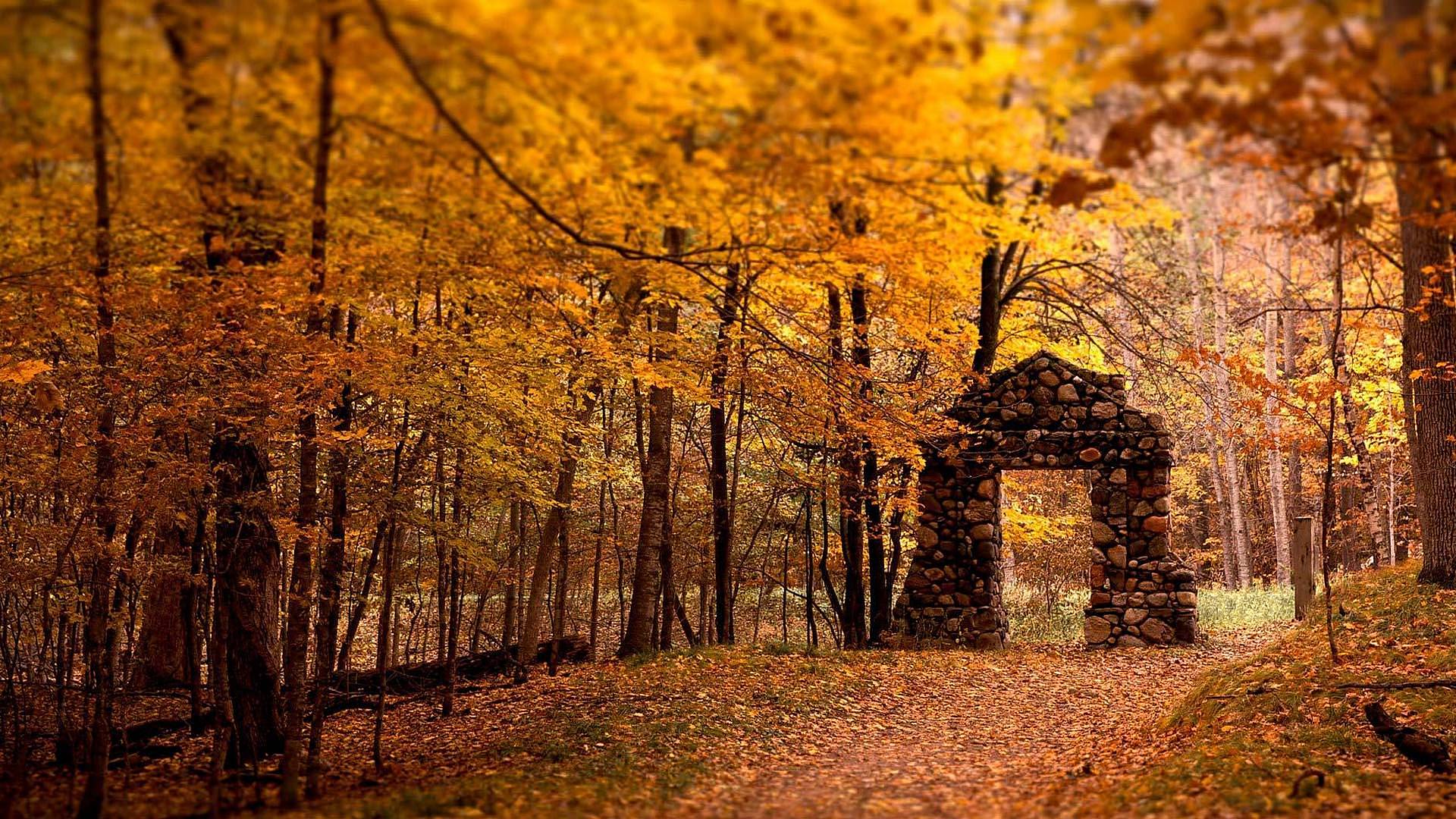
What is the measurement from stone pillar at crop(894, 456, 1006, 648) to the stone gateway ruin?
0.01 meters

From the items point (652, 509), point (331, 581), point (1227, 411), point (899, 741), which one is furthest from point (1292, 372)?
point (331, 581)

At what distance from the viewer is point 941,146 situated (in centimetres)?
441

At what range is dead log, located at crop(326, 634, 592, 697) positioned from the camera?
1162 centimetres

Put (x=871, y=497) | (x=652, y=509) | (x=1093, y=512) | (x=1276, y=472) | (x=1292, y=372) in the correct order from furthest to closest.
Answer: (x=1292, y=372) < (x=1276, y=472) < (x=1093, y=512) < (x=871, y=497) < (x=652, y=509)

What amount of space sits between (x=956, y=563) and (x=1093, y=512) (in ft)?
6.65

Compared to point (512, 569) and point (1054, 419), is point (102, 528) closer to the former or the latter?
point (512, 569)

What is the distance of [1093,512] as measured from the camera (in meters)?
13.3

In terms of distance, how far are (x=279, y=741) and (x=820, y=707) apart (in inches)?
188

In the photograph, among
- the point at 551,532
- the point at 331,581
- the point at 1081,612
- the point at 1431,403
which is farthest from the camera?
the point at 1081,612

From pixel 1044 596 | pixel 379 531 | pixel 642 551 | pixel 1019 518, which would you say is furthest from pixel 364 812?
pixel 1044 596

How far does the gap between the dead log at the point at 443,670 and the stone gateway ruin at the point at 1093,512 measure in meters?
4.49

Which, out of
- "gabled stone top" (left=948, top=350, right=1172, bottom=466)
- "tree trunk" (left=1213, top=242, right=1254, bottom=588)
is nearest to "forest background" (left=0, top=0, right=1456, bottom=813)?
"gabled stone top" (left=948, top=350, right=1172, bottom=466)

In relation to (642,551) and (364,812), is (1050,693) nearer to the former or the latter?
(642,551)

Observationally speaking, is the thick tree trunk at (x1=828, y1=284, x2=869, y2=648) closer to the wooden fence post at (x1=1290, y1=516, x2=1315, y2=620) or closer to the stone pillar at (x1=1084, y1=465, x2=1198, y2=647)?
the stone pillar at (x1=1084, y1=465, x2=1198, y2=647)
